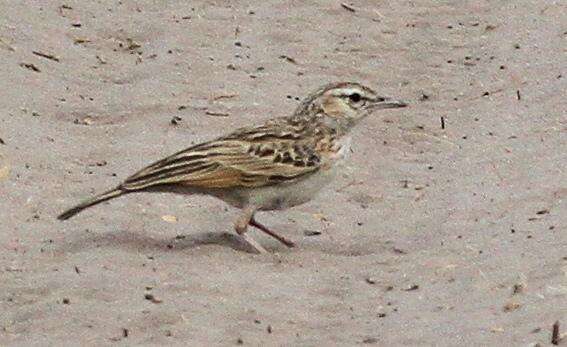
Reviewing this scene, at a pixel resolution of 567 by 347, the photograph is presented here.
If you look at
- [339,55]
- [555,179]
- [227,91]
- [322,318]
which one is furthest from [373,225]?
[339,55]

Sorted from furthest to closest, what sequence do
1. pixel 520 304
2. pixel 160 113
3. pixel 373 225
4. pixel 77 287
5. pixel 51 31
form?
pixel 51 31 < pixel 160 113 < pixel 373 225 < pixel 77 287 < pixel 520 304

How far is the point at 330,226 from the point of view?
10391 mm

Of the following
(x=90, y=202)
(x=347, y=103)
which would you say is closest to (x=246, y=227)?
(x=90, y=202)

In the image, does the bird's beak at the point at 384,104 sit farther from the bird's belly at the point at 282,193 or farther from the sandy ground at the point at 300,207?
the sandy ground at the point at 300,207

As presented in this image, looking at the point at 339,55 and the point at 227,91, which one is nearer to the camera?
the point at 227,91

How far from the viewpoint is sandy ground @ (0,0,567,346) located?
8328 millimetres

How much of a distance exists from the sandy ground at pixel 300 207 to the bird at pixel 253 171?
23 cm

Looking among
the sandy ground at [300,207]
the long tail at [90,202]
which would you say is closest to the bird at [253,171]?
the long tail at [90,202]

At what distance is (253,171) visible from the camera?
32.0 feet

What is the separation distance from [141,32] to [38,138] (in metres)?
3.05

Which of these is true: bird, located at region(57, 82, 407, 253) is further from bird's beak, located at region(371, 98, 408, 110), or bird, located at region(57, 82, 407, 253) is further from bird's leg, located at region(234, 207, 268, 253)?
bird's beak, located at region(371, 98, 408, 110)

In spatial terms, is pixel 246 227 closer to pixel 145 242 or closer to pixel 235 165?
pixel 235 165

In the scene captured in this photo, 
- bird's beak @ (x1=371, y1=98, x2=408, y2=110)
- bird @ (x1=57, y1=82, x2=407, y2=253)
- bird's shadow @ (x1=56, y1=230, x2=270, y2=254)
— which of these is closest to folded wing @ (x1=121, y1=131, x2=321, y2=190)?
bird @ (x1=57, y1=82, x2=407, y2=253)

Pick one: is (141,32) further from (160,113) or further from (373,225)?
(373,225)
